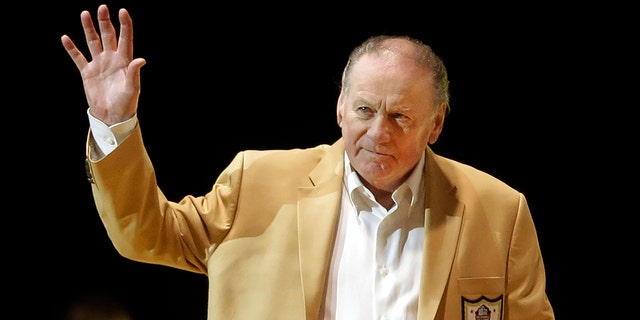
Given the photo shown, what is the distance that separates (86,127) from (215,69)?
1.48ft

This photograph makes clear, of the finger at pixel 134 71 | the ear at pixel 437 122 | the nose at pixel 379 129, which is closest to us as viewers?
the finger at pixel 134 71

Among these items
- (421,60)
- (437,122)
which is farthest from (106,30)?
(437,122)

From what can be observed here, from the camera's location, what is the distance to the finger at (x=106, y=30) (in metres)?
2.37

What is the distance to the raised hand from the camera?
237cm

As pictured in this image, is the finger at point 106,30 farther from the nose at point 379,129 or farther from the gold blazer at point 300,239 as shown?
the nose at point 379,129

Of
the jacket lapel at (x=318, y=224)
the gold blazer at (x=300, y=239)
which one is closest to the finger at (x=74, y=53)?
the gold blazer at (x=300, y=239)

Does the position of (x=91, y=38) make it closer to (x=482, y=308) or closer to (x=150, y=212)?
(x=150, y=212)

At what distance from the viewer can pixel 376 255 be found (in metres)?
2.64

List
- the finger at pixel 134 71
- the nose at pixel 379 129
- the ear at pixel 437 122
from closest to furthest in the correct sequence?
the finger at pixel 134 71
the nose at pixel 379 129
the ear at pixel 437 122

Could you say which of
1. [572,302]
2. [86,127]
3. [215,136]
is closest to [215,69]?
[215,136]

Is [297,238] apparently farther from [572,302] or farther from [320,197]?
[572,302]

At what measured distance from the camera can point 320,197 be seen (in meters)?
2.68

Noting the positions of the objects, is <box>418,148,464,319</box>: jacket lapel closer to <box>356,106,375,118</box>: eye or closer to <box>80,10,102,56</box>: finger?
<box>356,106,375,118</box>: eye

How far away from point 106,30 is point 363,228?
82 centimetres
